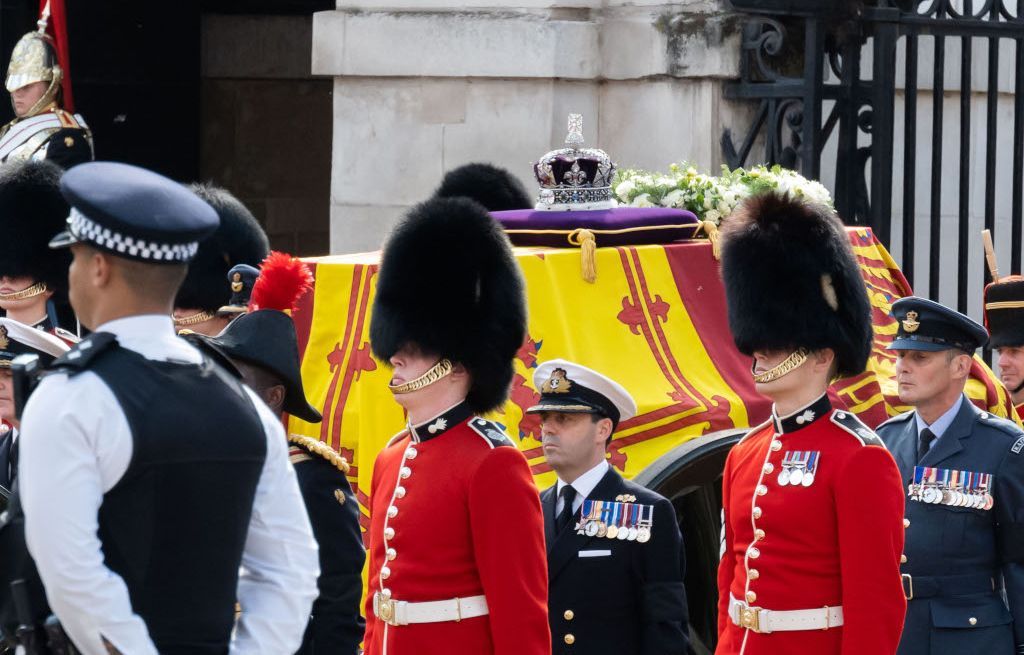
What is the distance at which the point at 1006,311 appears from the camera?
6246 mm

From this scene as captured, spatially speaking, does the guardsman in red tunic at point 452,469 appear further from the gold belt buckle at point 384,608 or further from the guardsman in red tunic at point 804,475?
the guardsman in red tunic at point 804,475

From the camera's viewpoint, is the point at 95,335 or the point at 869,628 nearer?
the point at 95,335

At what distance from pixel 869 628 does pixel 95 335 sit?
1838 millimetres

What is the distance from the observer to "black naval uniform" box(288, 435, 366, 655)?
14.4 ft

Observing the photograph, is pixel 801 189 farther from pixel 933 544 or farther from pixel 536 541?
pixel 536 541

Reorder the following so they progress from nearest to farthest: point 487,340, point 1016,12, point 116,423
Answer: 1. point 116,423
2. point 487,340
3. point 1016,12

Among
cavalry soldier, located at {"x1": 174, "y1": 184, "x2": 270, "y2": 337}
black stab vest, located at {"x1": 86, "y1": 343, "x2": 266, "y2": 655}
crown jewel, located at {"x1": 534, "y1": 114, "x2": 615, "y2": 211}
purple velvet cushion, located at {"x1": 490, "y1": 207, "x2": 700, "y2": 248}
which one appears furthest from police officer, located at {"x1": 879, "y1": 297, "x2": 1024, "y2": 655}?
black stab vest, located at {"x1": 86, "y1": 343, "x2": 266, "y2": 655}

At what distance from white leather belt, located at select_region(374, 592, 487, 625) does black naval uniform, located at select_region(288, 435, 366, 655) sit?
24 cm

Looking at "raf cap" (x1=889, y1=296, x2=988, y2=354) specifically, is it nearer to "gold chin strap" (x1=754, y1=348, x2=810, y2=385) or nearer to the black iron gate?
"gold chin strap" (x1=754, y1=348, x2=810, y2=385)

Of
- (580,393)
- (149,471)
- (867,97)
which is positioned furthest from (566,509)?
(867,97)

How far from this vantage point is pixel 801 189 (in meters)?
6.49

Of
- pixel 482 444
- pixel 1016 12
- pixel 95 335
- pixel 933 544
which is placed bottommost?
pixel 933 544

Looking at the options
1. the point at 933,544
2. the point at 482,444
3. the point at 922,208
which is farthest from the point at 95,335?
the point at 922,208

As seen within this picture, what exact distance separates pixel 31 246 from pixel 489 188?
157 cm
